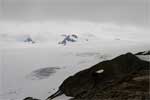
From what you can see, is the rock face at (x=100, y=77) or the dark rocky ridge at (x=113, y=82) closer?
the dark rocky ridge at (x=113, y=82)

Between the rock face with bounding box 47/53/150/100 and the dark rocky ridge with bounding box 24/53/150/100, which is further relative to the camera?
the rock face with bounding box 47/53/150/100

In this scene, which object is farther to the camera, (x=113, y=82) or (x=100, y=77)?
(x=100, y=77)

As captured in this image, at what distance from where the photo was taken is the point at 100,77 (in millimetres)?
6695

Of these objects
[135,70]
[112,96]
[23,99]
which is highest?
[135,70]

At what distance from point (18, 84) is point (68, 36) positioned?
366 cm

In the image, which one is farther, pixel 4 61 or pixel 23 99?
pixel 4 61

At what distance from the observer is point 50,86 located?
333 inches

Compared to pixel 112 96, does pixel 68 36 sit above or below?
above

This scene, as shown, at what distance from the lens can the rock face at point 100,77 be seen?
20.0ft

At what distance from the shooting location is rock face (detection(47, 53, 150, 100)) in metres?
6.09

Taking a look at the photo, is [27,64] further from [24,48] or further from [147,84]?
[147,84]

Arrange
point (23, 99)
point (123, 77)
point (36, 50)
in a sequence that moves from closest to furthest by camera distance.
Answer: point (123, 77), point (23, 99), point (36, 50)

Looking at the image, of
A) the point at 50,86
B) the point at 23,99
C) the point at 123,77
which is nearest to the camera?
the point at 123,77

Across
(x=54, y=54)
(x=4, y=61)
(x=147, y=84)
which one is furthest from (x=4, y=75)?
(x=147, y=84)
